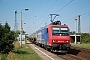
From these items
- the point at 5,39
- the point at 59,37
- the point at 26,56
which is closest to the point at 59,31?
the point at 59,37

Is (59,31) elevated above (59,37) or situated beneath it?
elevated above

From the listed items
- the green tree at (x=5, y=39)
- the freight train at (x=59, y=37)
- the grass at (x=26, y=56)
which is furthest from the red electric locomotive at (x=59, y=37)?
the green tree at (x=5, y=39)

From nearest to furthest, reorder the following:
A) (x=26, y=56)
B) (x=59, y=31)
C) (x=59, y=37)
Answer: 1. (x=26, y=56)
2. (x=59, y=37)
3. (x=59, y=31)

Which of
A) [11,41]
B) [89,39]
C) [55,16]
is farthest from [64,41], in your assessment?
[89,39]

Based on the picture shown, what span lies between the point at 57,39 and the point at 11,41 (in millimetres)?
5095

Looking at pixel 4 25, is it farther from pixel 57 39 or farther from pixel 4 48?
pixel 57 39

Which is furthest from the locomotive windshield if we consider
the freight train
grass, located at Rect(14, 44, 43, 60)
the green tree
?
the green tree

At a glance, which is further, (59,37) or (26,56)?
(59,37)

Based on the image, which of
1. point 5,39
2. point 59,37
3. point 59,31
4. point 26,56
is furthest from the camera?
point 59,31

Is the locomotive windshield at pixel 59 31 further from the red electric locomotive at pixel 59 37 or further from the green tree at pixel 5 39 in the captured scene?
the green tree at pixel 5 39

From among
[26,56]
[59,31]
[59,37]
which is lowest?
[26,56]

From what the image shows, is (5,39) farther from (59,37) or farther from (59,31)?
(59,31)

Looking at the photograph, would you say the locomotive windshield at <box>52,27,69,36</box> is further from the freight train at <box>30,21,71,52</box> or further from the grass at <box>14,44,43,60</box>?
the grass at <box>14,44,43,60</box>

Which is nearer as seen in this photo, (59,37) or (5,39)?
(5,39)
